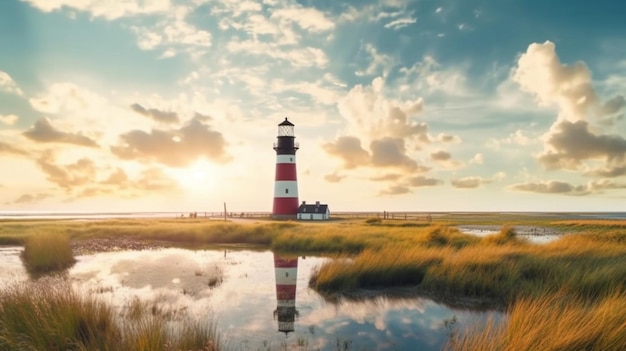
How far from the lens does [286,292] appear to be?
14.8m

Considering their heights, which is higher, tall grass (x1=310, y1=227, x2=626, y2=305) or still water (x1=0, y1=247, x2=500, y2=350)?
tall grass (x1=310, y1=227, x2=626, y2=305)

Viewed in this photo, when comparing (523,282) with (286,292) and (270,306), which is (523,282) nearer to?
(286,292)

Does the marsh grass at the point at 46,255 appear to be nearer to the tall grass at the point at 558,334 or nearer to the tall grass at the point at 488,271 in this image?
the tall grass at the point at 488,271

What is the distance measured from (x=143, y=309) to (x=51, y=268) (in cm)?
1276

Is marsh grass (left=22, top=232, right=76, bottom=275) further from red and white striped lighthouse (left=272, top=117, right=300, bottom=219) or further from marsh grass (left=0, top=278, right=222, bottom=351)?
red and white striped lighthouse (left=272, top=117, right=300, bottom=219)

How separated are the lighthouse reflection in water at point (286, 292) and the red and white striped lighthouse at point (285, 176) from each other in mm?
32732

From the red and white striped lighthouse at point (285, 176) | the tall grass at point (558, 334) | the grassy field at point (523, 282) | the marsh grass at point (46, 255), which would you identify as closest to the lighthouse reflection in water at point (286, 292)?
the grassy field at point (523, 282)

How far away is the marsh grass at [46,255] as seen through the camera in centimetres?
2008

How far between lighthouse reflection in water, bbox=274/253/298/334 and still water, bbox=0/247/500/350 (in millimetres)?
27

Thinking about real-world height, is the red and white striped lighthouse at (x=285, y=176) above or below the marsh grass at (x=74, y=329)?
above

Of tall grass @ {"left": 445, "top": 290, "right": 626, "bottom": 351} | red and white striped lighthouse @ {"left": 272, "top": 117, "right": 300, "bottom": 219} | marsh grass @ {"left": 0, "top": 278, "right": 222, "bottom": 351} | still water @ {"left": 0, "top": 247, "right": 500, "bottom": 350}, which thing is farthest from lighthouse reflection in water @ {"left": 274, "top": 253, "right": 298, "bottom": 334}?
red and white striped lighthouse @ {"left": 272, "top": 117, "right": 300, "bottom": 219}

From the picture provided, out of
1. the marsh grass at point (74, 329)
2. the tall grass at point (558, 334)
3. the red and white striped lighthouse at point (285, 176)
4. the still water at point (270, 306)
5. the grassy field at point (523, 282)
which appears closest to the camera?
the tall grass at point (558, 334)

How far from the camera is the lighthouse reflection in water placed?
36.2ft

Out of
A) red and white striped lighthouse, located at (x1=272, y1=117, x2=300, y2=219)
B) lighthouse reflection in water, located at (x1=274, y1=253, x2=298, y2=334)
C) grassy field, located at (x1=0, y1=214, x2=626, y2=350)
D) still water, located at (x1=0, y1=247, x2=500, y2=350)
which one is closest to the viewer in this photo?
grassy field, located at (x1=0, y1=214, x2=626, y2=350)
